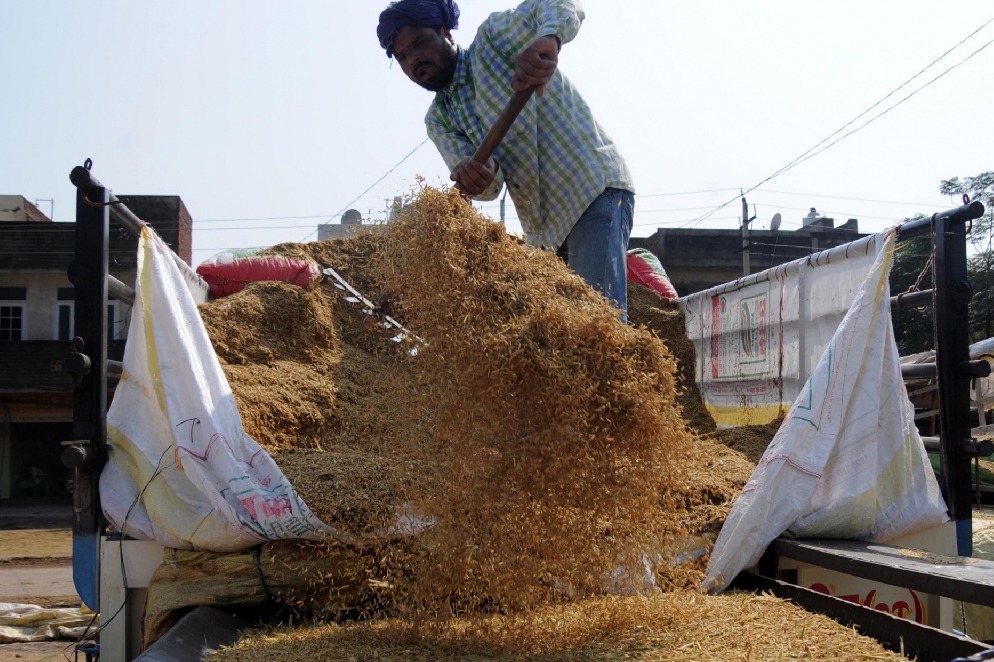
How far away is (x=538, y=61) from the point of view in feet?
8.75

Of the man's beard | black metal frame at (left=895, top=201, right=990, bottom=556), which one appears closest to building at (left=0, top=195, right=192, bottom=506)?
the man's beard

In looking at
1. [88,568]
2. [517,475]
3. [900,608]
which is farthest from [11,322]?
[900,608]

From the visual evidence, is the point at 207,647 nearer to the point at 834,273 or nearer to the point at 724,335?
the point at 834,273

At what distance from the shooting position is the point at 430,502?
6.84ft

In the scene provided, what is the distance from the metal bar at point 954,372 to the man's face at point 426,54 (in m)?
1.86

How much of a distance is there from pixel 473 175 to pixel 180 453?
131cm

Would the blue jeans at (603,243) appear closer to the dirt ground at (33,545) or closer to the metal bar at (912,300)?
the metal bar at (912,300)

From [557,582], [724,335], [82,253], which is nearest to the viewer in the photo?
[557,582]

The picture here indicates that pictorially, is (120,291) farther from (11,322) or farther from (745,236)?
(745,236)

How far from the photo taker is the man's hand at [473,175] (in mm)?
2941

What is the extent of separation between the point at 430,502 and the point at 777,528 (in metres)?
1.13

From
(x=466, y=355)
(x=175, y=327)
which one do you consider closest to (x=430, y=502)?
(x=466, y=355)

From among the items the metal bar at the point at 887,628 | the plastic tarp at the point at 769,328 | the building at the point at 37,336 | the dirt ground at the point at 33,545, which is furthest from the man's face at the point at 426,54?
the building at the point at 37,336

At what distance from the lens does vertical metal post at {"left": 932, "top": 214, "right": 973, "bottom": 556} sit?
2898 millimetres
